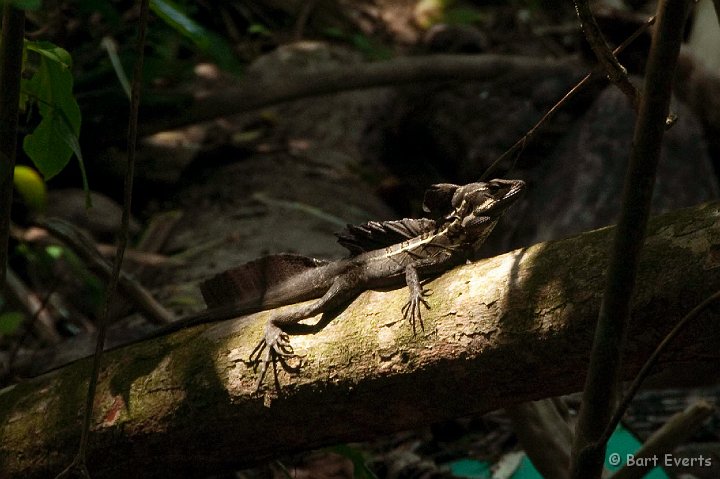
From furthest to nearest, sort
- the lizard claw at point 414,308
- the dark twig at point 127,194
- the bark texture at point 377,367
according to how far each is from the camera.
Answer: the lizard claw at point 414,308 < the dark twig at point 127,194 < the bark texture at point 377,367

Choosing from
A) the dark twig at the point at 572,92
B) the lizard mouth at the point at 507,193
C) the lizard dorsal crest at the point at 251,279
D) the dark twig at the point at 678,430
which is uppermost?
the lizard mouth at the point at 507,193

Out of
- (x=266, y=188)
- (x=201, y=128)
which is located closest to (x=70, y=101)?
(x=266, y=188)

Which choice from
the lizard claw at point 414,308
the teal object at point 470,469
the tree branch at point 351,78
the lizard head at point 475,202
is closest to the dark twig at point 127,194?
the lizard claw at point 414,308

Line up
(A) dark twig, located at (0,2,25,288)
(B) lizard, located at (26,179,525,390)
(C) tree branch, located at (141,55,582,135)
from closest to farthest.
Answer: (A) dark twig, located at (0,2,25,288) → (B) lizard, located at (26,179,525,390) → (C) tree branch, located at (141,55,582,135)

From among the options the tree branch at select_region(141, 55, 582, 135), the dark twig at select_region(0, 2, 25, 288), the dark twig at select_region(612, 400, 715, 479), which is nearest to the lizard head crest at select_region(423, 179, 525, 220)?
the dark twig at select_region(612, 400, 715, 479)

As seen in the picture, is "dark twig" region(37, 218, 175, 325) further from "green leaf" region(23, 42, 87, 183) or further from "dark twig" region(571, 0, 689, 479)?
"dark twig" region(571, 0, 689, 479)

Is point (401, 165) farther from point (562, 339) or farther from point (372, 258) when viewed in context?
point (562, 339)

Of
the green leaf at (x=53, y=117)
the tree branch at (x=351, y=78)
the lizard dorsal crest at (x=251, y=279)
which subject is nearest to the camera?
the green leaf at (x=53, y=117)

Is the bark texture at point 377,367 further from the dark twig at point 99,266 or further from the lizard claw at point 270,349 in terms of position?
the dark twig at point 99,266
